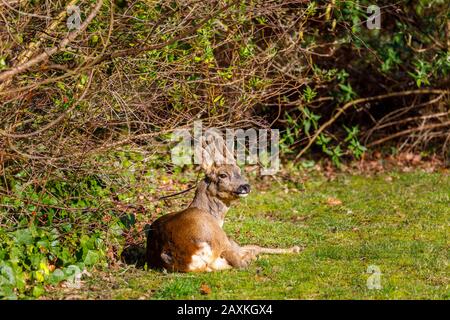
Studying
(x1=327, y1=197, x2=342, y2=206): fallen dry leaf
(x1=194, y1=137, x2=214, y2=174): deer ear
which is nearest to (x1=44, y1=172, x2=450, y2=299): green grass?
(x1=327, y1=197, x2=342, y2=206): fallen dry leaf

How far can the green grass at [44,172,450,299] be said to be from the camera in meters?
7.77

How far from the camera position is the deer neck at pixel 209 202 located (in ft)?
30.7

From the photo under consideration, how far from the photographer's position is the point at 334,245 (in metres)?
9.88

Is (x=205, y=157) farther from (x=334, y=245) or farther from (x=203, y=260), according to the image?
(x=334, y=245)

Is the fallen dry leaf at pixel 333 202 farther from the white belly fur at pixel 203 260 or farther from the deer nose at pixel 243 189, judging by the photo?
the white belly fur at pixel 203 260

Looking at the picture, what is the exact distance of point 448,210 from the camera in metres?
11.7

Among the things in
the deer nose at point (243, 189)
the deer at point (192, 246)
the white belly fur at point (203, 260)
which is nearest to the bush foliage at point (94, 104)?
the deer at point (192, 246)

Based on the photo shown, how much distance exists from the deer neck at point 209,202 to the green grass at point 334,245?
70 cm

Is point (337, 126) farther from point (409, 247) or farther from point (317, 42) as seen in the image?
point (409, 247)

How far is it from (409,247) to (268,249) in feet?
5.09

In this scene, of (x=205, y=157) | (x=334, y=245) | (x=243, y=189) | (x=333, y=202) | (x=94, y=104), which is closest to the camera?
(x=94, y=104)

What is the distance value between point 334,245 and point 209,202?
1.57 m

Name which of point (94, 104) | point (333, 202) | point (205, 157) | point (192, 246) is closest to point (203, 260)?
point (192, 246)
